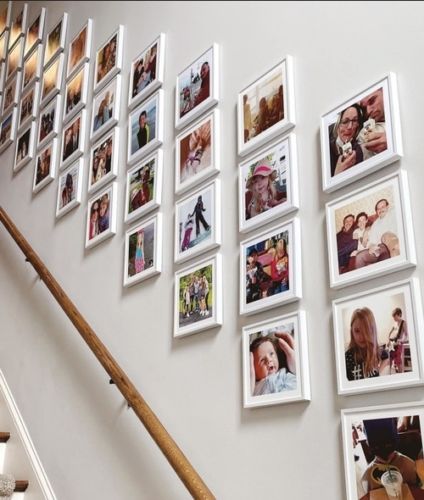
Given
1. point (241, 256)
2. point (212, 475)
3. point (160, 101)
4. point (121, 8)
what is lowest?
point (212, 475)

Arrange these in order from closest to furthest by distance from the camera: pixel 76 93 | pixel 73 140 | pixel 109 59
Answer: pixel 109 59
pixel 73 140
pixel 76 93

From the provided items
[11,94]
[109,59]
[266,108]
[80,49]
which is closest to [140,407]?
[266,108]

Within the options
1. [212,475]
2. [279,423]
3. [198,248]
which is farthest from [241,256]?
[212,475]

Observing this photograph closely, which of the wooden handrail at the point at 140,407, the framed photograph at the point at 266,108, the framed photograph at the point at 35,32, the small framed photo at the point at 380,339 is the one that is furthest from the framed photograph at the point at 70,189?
the small framed photo at the point at 380,339

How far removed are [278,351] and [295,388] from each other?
14 centimetres

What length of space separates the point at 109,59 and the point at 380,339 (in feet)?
8.04

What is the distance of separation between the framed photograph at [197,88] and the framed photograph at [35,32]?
7.08 feet

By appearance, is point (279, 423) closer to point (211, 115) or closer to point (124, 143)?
point (211, 115)

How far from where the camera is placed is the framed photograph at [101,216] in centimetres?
298

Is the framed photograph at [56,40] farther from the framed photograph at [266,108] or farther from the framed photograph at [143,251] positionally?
the framed photograph at [266,108]

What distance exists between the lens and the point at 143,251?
8.79ft

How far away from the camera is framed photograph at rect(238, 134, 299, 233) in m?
2.02

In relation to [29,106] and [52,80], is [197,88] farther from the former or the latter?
[29,106]

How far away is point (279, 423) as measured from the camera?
183 centimetres
